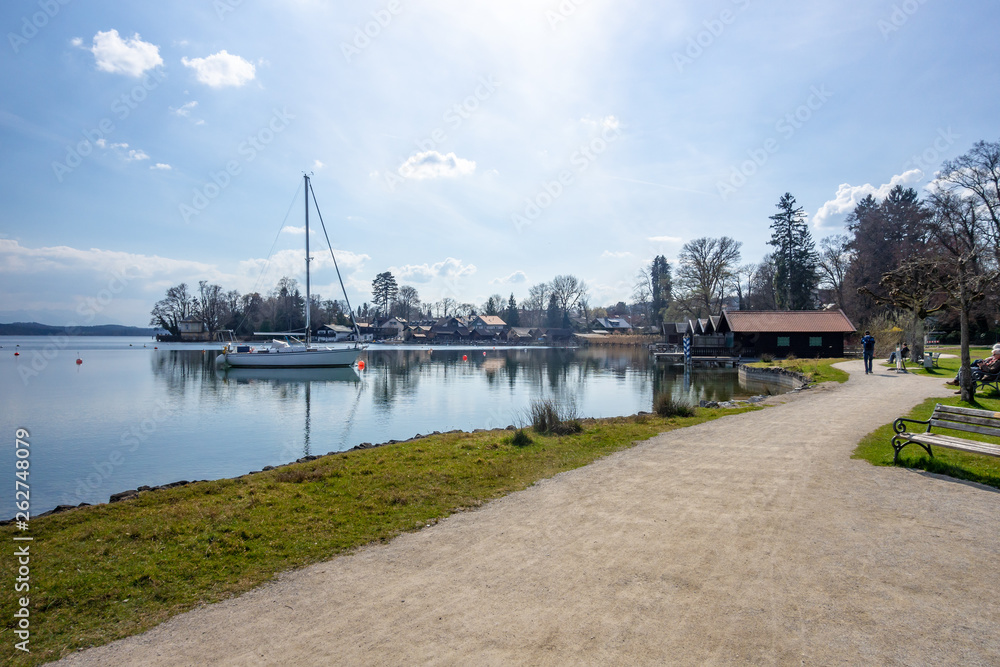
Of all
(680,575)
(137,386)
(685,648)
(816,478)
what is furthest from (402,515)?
(137,386)

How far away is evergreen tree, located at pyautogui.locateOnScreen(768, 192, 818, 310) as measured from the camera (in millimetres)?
60062

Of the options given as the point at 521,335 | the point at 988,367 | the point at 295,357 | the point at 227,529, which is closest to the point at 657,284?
the point at 521,335

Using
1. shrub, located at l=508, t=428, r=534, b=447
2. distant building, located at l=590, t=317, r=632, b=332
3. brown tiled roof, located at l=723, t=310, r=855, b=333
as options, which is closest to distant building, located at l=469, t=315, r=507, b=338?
distant building, located at l=590, t=317, r=632, b=332

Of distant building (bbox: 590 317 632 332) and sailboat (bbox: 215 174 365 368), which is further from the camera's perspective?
distant building (bbox: 590 317 632 332)

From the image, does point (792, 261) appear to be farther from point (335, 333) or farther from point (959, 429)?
point (335, 333)

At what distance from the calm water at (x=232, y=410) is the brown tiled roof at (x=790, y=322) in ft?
30.5

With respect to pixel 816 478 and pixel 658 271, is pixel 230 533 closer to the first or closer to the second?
pixel 816 478

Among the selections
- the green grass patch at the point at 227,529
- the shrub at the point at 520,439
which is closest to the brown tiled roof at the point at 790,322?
the shrub at the point at 520,439

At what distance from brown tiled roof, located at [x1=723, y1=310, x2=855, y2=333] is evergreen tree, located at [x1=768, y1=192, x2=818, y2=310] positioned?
17625 mm

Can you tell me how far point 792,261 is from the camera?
60.9 metres

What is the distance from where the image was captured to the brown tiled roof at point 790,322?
42.0 m

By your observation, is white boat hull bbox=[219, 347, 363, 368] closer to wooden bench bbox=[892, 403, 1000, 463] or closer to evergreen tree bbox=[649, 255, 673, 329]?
wooden bench bbox=[892, 403, 1000, 463]

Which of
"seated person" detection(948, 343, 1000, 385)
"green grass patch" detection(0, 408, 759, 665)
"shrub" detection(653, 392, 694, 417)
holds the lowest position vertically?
"green grass patch" detection(0, 408, 759, 665)

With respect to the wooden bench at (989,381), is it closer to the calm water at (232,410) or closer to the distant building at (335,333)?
the calm water at (232,410)
